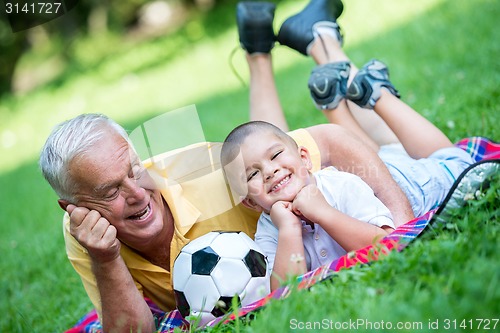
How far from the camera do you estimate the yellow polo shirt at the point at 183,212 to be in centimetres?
303

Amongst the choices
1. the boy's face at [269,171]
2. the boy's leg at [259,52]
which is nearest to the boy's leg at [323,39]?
the boy's leg at [259,52]

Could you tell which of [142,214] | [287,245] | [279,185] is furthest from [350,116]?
[142,214]

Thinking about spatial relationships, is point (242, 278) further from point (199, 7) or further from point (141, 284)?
point (199, 7)

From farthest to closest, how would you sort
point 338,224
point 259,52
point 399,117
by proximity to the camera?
point 259,52, point 399,117, point 338,224

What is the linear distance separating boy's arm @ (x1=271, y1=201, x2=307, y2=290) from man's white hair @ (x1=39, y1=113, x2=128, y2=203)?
827mm

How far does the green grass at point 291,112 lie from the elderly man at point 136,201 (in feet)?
2.41

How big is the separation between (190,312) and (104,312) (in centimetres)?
44

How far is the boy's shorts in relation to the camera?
3.22 m

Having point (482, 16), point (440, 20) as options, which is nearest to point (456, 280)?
point (482, 16)

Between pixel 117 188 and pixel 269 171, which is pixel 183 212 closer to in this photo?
pixel 117 188

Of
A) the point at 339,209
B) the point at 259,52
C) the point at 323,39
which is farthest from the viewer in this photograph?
the point at 259,52

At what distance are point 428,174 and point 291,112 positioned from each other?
10.5 feet

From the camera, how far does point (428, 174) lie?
A: 10.8 ft

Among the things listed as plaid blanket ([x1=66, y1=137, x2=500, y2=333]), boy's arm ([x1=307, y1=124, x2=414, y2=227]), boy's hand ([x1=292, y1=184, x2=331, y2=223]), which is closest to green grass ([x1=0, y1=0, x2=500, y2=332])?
plaid blanket ([x1=66, y1=137, x2=500, y2=333])
